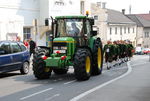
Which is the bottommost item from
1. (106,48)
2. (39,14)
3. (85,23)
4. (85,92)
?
(85,92)

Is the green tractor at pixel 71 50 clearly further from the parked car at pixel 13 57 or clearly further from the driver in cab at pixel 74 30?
the parked car at pixel 13 57

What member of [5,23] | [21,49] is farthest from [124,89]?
[5,23]

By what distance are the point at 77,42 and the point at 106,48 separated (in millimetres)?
5491

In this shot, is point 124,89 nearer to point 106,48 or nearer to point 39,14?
point 106,48

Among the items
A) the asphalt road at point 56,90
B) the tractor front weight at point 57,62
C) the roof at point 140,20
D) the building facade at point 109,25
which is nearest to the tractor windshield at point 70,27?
the tractor front weight at point 57,62

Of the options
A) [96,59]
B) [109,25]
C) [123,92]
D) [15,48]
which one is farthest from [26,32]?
[109,25]

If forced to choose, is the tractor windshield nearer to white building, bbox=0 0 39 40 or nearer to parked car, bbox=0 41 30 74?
parked car, bbox=0 41 30 74

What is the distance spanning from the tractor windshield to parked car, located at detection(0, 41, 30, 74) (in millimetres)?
2335

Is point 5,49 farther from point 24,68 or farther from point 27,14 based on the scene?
point 27,14

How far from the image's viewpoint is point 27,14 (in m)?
28.3

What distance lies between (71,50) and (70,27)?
1.22 metres

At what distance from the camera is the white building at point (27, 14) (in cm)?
2586

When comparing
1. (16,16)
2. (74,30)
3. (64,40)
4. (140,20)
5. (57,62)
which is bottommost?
(57,62)

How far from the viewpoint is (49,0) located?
2952 cm
